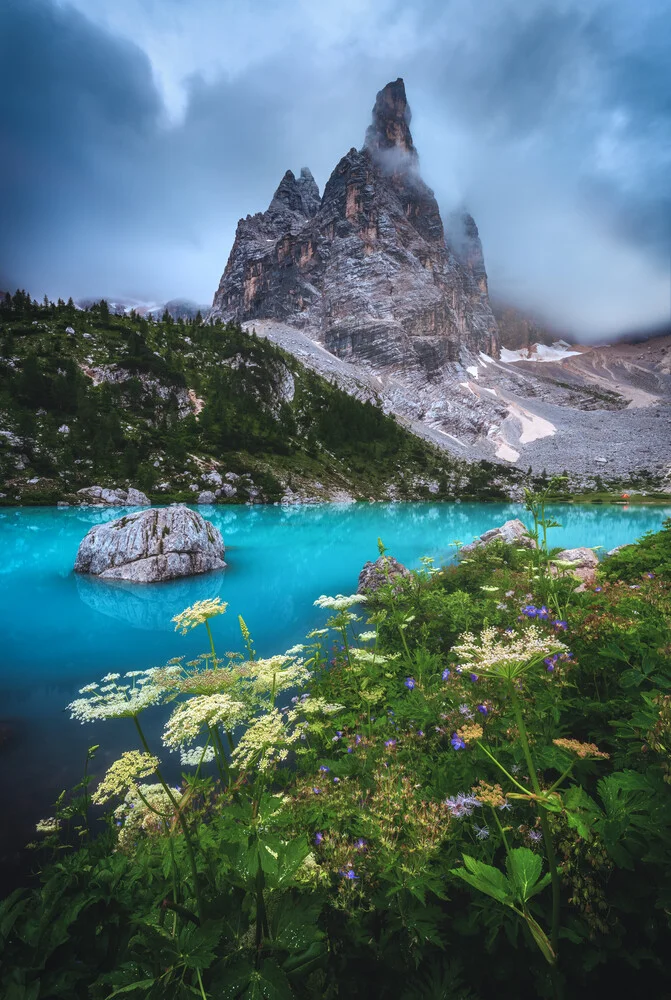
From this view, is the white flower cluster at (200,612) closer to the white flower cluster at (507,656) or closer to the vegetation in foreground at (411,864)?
the vegetation in foreground at (411,864)

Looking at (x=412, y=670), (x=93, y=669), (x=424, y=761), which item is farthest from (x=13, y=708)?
(x=424, y=761)

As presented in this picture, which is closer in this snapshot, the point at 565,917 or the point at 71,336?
the point at 565,917

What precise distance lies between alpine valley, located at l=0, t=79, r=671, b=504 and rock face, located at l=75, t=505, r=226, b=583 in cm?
4105

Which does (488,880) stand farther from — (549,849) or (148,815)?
(148,815)

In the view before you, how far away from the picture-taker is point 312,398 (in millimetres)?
119688

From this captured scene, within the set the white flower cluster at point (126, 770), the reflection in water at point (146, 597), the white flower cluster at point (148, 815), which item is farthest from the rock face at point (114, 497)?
the white flower cluster at point (126, 770)

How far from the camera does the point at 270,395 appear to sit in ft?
362

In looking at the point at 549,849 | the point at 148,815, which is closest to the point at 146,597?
the point at 148,815

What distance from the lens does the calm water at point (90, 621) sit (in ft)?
23.0

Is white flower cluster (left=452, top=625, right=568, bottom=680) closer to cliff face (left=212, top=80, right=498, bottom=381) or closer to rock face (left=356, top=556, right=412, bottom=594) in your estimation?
rock face (left=356, top=556, right=412, bottom=594)

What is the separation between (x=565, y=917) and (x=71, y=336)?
111m

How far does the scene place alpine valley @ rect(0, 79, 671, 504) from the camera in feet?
232

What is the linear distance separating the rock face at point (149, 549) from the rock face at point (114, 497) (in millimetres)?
40427

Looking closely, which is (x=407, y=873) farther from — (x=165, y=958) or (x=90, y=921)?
(x=90, y=921)
